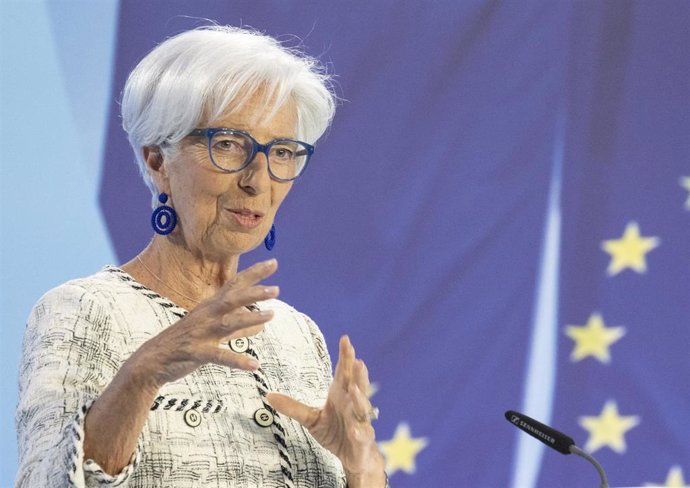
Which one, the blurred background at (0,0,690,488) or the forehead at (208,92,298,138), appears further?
the blurred background at (0,0,690,488)

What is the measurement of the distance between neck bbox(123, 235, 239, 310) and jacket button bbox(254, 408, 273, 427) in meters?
0.23

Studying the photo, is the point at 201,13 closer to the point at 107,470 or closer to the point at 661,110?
the point at 661,110

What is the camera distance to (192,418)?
5.32ft

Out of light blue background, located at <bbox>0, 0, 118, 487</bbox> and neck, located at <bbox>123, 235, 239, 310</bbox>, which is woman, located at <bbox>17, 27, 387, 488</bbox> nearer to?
neck, located at <bbox>123, 235, 239, 310</bbox>

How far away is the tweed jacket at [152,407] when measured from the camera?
1.42 meters

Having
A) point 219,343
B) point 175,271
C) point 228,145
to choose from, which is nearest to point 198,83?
point 228,145

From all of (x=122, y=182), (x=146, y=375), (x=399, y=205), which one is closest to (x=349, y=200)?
(x=399, y=205)

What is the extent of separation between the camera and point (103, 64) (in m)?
2.64

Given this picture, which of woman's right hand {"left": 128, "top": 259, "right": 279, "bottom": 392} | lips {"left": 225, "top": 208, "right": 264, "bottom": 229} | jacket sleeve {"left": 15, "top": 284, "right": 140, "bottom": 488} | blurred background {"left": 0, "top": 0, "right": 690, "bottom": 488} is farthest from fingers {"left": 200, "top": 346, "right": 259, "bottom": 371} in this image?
blurred background {"left": 0, "top": 0, "right": 690, "bottom": 488}

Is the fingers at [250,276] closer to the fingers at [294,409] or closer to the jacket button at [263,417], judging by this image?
the fingers at [294,409]

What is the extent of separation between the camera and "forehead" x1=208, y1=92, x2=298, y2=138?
1739mm

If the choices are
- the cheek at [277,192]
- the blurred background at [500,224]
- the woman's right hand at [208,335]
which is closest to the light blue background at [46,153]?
the blurred background at [500,224]

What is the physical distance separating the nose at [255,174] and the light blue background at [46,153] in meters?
0.94

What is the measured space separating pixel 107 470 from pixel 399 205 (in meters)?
1.60
